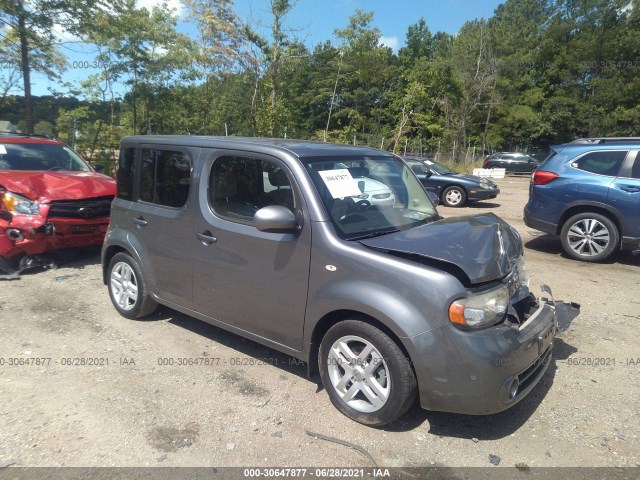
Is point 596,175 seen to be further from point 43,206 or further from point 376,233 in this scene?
point 43,206

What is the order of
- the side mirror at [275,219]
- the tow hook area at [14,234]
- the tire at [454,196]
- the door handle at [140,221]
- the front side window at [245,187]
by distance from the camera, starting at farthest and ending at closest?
the tire at [454,196], the tow hook area at [14,234], the door handle at [140,221], the front side window at [245,187], the side mirror at [275,219]

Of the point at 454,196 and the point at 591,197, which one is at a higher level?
the point at 591,197

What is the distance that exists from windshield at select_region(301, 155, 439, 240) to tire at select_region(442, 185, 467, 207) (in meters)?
10.6

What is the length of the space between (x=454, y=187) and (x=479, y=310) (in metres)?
12.2

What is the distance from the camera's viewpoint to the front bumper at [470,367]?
2.72 m

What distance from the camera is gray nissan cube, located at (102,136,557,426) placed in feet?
9.18

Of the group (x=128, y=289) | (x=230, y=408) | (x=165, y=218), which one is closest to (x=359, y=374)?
(x=230, y=408)

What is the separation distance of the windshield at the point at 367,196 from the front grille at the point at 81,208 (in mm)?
4447

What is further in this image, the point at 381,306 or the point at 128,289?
the point at 128,289

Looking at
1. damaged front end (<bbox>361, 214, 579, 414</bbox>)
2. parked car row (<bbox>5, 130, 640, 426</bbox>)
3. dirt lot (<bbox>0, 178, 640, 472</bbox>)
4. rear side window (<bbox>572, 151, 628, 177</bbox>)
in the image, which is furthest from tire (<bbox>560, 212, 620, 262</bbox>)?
damaged front end (<bbox>361, 214, 579, 414</bbox>)

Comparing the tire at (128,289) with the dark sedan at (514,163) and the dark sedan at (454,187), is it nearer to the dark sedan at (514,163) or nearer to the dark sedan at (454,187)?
the dark sedan at (454,187)

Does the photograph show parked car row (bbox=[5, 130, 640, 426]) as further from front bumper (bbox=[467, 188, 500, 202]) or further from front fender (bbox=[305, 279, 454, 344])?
front bumper (bbox=[467, 188, 500, 202])

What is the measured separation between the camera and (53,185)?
6566 mm

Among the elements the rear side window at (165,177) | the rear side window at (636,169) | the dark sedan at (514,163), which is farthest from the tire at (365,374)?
the dark sedan at (514,163)
